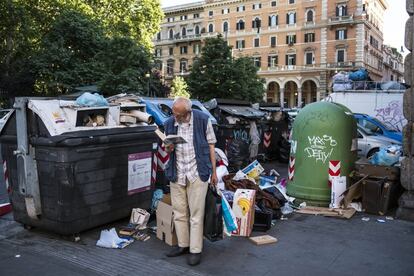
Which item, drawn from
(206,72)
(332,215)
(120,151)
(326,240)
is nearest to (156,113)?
(120,151)

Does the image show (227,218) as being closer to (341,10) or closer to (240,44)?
(341,10)

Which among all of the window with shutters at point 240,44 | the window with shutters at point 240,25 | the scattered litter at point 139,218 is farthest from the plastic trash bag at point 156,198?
the window with shutters at point 240,25

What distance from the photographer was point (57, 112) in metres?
5.30

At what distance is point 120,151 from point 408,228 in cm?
422

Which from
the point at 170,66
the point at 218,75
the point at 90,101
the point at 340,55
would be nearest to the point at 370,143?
the point at 90,101

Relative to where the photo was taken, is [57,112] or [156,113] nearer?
[57,112]

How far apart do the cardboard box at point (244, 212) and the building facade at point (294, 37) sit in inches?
2101

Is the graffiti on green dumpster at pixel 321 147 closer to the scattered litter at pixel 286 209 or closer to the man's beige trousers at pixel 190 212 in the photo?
the scattered litter at pixel 286 209

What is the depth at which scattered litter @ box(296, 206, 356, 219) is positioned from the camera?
6.60 m

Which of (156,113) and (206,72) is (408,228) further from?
(206,72)

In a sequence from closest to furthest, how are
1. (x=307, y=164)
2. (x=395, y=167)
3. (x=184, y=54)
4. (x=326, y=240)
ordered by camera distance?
(x=326, y=240), (x=395, y=167), (x=307, y=164), (x=184, y=54)

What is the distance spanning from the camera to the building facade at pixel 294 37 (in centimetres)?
6056

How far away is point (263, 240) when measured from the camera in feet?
17.4

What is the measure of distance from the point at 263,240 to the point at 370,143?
798 cm
